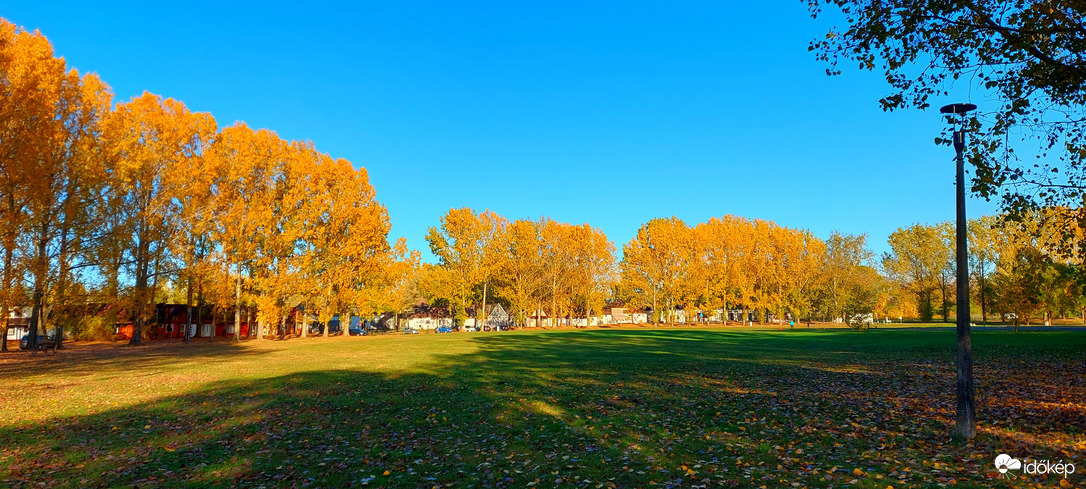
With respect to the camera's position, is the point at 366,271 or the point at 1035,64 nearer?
the point at 1035,64

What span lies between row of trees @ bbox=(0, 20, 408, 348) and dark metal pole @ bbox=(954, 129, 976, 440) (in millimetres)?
28753

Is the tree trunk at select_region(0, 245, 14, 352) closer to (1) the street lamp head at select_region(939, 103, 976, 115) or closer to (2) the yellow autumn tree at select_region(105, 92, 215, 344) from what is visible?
(2) the yellow autumn tree at select_region(105, 92, 215, 344)

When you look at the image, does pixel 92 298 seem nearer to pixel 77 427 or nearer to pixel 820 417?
pixel 77 427

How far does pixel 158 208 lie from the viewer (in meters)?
37.5

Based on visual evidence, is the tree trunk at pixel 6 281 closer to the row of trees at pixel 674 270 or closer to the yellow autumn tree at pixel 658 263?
the row of trees at pixel 674 270

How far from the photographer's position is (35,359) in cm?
2778

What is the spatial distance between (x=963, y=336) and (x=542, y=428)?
7.27m

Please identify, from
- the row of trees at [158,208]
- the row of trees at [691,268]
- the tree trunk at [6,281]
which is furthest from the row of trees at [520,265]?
the tree trunk at [6,281]

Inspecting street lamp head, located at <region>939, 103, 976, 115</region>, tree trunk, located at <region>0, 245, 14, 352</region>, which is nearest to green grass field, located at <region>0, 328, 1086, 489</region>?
street lamp head, located at <region>939, 103, 976, 115</region>

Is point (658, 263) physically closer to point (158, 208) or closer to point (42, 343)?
point (158, 208)

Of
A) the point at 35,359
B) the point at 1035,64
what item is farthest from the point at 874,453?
the point at 35,359

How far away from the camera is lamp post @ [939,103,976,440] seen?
8906 mm

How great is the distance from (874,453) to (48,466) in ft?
40.5

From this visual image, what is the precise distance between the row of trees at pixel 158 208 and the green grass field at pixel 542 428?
33.5 ft
